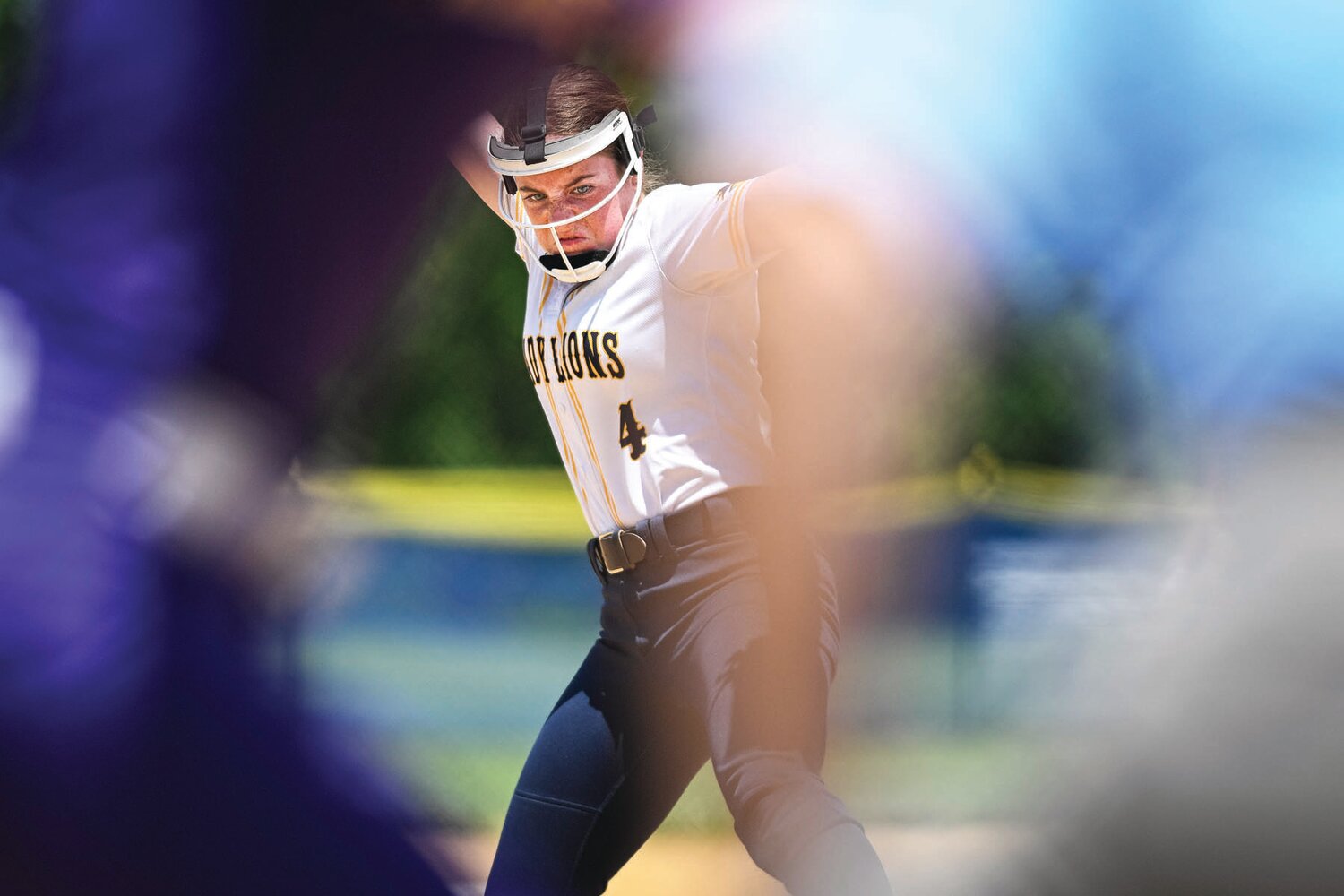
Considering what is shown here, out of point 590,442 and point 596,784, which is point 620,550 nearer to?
point 590,442

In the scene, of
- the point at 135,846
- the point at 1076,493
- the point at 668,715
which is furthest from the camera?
the point at 135,846

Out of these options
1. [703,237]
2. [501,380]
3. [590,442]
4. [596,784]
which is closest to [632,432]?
[590,442]

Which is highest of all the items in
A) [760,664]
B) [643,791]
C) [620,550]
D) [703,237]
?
[703,237]

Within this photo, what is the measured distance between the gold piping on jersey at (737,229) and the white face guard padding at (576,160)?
13 centimetres

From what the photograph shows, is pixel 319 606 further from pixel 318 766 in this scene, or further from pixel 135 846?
pixel 135 846

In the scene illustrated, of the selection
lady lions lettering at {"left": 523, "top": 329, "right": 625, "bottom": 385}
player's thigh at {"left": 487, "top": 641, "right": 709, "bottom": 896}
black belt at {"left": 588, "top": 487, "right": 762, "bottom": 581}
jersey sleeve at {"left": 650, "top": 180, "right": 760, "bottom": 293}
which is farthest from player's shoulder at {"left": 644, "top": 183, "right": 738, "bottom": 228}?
player's thigh at {"left": 487, "top": 641, "right": 709, "bottom": 896}

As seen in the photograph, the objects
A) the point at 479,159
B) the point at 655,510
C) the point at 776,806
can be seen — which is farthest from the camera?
the point at 479,159

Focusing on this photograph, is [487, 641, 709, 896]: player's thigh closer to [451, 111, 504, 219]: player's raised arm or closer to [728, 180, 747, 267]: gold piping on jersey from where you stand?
[728, 180, 747, 267]: gold piping on jersey

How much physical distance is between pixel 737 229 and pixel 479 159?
404mm

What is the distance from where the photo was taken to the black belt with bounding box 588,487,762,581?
1.37 m

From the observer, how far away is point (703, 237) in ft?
4.44

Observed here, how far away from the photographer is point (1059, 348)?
150 centimetres

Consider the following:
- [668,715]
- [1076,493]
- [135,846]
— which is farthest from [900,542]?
[135,846]

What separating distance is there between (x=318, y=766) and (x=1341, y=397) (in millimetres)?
1222
